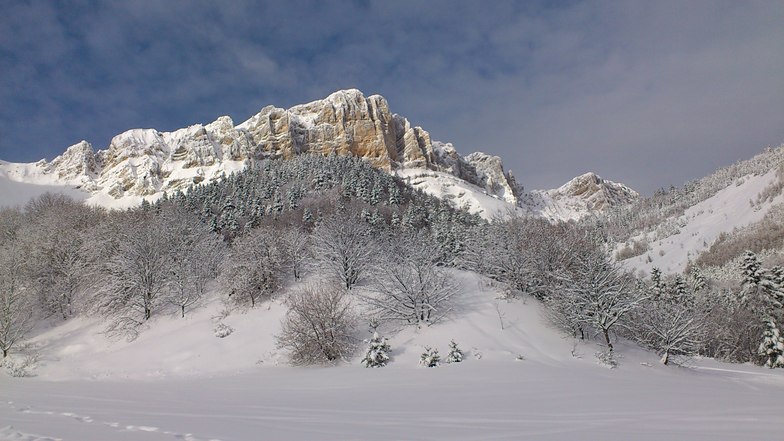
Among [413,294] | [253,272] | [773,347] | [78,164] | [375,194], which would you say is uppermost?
[78,164]

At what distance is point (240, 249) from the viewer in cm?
3572

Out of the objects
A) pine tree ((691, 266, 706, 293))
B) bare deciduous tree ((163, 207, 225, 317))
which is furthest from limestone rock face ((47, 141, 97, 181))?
pine tree ((691, 266, 706, 293))

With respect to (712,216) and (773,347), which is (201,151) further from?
(712,216)

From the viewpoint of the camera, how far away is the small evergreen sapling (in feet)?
74.4

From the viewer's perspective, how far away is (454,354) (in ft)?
75.1

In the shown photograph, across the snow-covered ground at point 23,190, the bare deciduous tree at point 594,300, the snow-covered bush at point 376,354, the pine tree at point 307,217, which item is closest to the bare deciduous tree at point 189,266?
the pine tree at point 307,217

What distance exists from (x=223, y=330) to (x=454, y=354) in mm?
17290

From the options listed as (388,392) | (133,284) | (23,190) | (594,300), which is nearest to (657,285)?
(594,300)

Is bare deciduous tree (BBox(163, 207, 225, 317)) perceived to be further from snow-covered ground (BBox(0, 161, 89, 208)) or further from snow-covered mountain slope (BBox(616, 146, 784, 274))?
snow-covered ground (BBox(0, 161, 89, 208))

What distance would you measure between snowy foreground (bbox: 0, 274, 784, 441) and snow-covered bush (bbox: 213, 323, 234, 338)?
0.64 metres

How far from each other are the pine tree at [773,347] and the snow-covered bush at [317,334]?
3933cm

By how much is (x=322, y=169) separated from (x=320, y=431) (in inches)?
4242

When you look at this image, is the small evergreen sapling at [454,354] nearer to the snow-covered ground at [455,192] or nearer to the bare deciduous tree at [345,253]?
the bare deciduous tree at [345,253]

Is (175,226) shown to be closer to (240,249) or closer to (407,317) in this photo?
(240,249)
